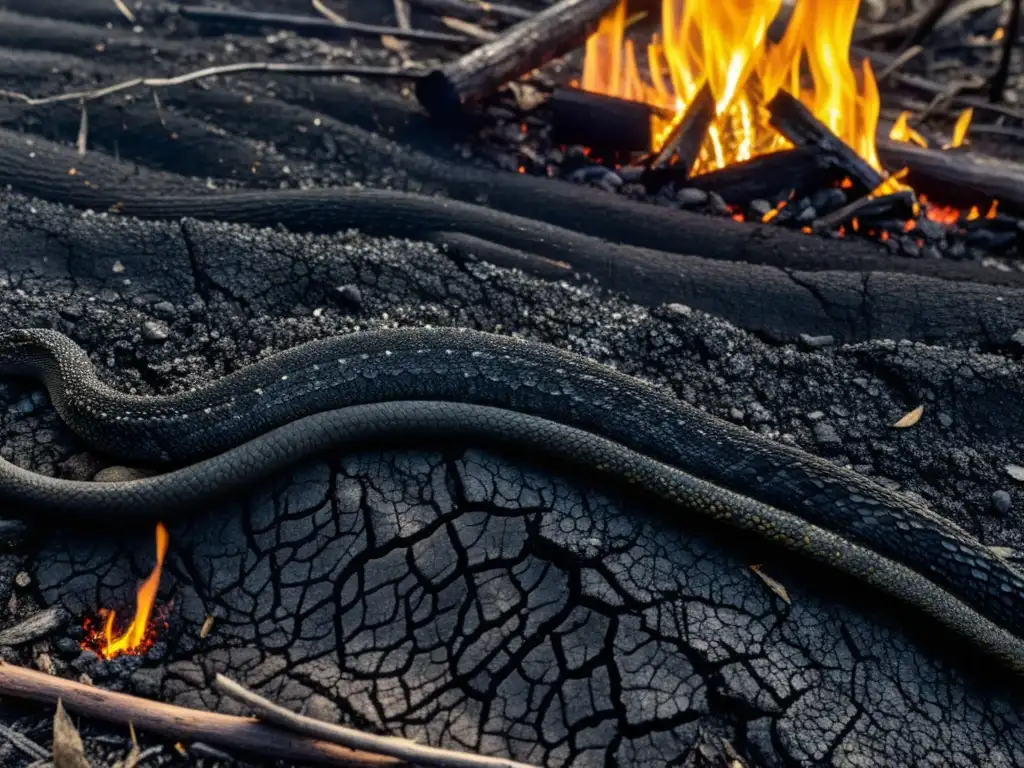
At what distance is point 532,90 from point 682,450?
12.8 ft

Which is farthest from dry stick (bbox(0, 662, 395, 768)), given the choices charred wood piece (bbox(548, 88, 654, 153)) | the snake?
charred wood piece (bbox(548, 88, 654, 153))

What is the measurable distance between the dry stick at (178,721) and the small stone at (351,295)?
7.08 feet

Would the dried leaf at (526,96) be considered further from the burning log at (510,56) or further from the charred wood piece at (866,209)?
the charred wood piece at (866,209)

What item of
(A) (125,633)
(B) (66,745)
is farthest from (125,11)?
(B) (66,745)

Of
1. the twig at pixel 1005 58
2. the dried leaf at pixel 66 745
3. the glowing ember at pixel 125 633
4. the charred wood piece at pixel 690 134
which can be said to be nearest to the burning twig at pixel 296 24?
the charred wood piece at pixel 690 134

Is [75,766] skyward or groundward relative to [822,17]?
groundward

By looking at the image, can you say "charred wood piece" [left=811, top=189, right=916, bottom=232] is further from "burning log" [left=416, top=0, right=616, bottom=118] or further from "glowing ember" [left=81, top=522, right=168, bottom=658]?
"glowing ember" [left=81, top=522, right=168, bottom=658]

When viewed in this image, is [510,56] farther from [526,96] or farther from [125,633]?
[125,633]

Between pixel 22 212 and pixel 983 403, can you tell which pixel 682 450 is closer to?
pixel 983 403

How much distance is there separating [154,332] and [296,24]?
12.6ft

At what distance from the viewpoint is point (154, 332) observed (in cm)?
426

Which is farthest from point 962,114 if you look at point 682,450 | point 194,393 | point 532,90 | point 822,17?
point 194,393

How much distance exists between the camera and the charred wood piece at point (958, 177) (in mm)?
5949

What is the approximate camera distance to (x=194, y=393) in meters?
3.80
